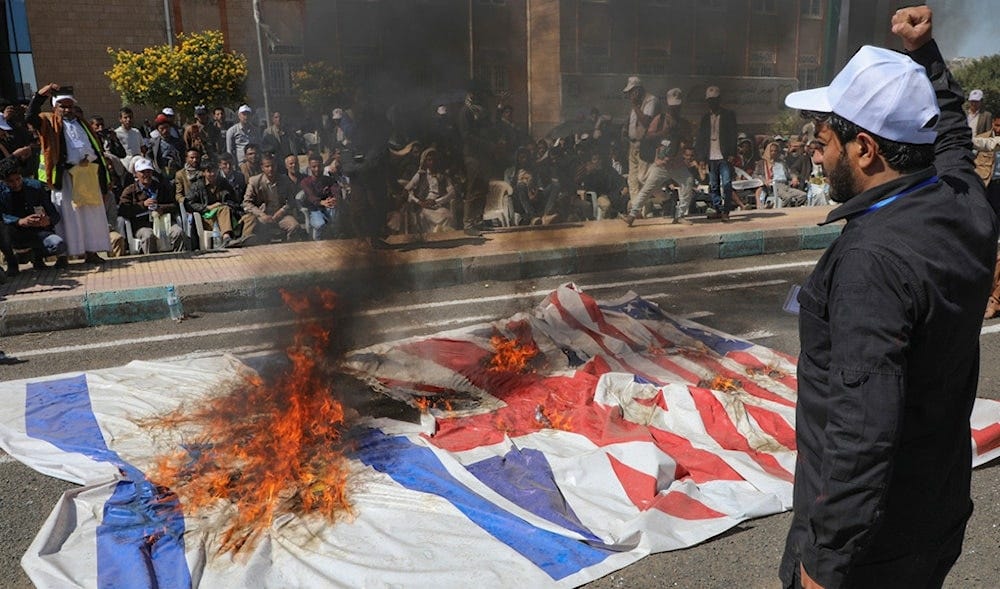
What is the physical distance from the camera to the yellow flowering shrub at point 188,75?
37.4ft

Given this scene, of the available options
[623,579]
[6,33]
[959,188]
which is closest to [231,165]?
[623,579]

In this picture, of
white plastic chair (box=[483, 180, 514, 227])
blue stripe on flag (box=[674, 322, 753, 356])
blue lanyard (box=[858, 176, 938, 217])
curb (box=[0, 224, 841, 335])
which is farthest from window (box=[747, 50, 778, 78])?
blue lanyard (box=[858, 176, 938, 217])

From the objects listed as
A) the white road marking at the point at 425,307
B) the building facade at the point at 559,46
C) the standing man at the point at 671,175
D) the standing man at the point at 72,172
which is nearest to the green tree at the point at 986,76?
the standing man at the point at 671,175

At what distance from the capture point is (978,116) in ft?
30.1

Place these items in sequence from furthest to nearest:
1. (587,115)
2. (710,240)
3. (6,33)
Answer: (6,33) → (710,240) → (587,115)

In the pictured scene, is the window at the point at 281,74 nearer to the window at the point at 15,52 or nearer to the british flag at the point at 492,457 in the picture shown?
the british flag at the point at 492,457

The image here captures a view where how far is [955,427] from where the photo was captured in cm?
141

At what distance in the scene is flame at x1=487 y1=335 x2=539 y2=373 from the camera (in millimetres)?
4207

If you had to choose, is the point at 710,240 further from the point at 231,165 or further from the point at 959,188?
the point at 959,188

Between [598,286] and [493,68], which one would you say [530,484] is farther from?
[598,286]

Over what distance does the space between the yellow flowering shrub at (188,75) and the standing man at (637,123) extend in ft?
17.9

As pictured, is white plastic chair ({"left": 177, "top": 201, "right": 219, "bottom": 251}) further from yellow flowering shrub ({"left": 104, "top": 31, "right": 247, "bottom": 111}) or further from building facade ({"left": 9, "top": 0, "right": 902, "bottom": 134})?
yellow flowering shrub ({"left": 104, "top": 31, "right": 247, "bottom": 111})

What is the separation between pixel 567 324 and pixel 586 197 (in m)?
4.88

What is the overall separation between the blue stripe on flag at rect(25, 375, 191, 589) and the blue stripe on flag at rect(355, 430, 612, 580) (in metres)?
0.79
